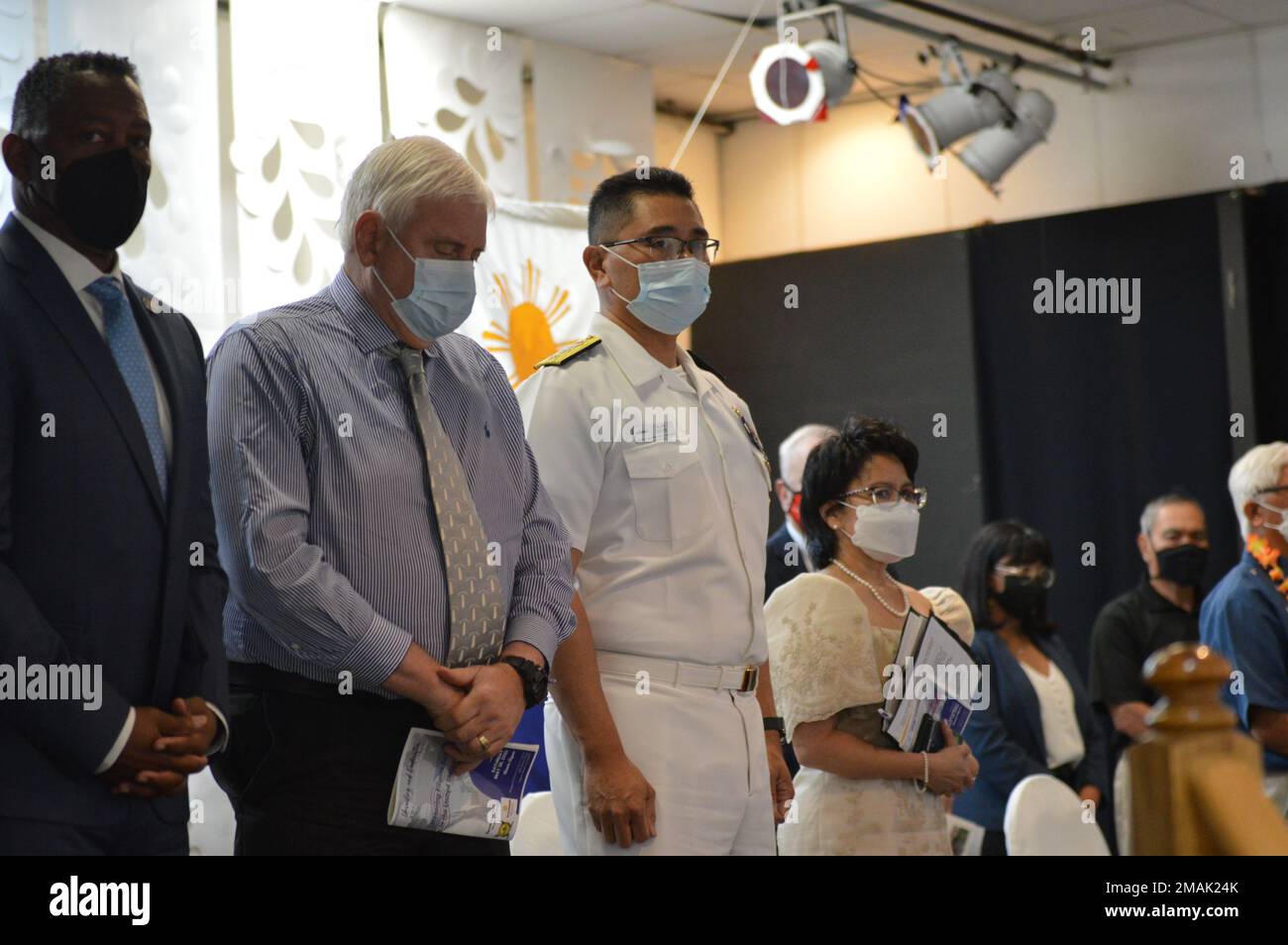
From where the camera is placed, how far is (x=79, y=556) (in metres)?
2.07

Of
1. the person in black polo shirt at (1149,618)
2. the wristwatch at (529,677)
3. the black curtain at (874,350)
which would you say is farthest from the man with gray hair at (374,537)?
the black curtain at (874,350)

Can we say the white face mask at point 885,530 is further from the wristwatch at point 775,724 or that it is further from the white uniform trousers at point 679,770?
the white uniform trousers at point 679,770

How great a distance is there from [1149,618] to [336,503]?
3761 millimetres

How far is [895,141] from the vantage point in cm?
785

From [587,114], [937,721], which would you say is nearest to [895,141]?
[587,114]

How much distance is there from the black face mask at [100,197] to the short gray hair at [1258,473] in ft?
11.0

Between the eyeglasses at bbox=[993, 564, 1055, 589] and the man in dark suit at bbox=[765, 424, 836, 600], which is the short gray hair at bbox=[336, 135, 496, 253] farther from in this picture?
the eyeglasses at bbox=[993, 564, 1055, 589]

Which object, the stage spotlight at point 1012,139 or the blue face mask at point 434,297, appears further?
the stage spotlight at point 1012,139

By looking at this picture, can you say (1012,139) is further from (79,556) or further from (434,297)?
(79,556)

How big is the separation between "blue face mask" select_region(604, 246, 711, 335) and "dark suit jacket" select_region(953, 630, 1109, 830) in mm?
2071

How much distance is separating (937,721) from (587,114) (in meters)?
4.16

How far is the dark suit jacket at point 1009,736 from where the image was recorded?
15.1 ft

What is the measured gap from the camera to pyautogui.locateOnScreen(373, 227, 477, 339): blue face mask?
2.41 m

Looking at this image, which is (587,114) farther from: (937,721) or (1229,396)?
(937,721)
